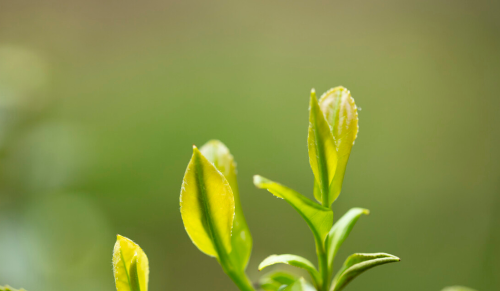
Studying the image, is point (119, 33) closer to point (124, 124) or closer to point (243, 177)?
point (124, 124)

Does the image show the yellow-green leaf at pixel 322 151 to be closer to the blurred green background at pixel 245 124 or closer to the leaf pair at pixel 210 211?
the leaf pair at pixel 210 211

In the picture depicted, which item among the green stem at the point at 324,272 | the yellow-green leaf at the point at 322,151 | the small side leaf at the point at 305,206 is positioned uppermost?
the yellow-green leaf at the point at 322,151

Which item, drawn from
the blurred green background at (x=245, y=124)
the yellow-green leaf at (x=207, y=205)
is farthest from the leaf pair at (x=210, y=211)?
the blurred green background at (x=245, y=124)

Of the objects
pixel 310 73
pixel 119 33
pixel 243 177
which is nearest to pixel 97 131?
pixel 119 33

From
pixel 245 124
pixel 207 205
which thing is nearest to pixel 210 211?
pixel 207 205

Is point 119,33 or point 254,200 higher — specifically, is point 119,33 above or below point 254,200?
above

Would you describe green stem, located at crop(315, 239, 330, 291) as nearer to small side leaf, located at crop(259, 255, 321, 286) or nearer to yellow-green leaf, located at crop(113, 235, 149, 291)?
small side leaf, located at crop(259, 255, 321, 286)
